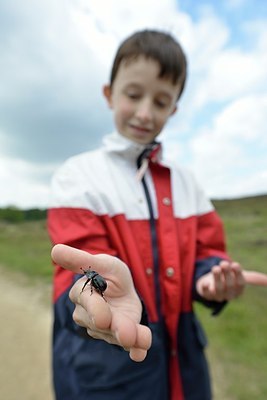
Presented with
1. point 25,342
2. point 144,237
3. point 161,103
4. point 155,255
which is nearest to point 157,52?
point 161,103

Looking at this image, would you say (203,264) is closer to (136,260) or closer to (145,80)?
(136,260)

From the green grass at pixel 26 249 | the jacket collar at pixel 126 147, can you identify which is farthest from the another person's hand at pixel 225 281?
the green grass at pixel 26 249

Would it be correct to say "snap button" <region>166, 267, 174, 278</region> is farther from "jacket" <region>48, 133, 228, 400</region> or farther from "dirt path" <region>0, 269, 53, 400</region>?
"dirt path" <region>0, 269, 53, 400</region>

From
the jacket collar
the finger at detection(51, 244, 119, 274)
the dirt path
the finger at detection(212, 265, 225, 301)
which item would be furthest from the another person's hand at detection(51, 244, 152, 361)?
the dirt path

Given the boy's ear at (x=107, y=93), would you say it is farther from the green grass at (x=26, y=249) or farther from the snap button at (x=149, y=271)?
the green grass at (x=26, y=249)

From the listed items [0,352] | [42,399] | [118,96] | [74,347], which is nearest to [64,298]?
[74,347]

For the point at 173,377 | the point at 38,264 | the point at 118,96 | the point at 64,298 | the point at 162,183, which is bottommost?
the point at 38,264
